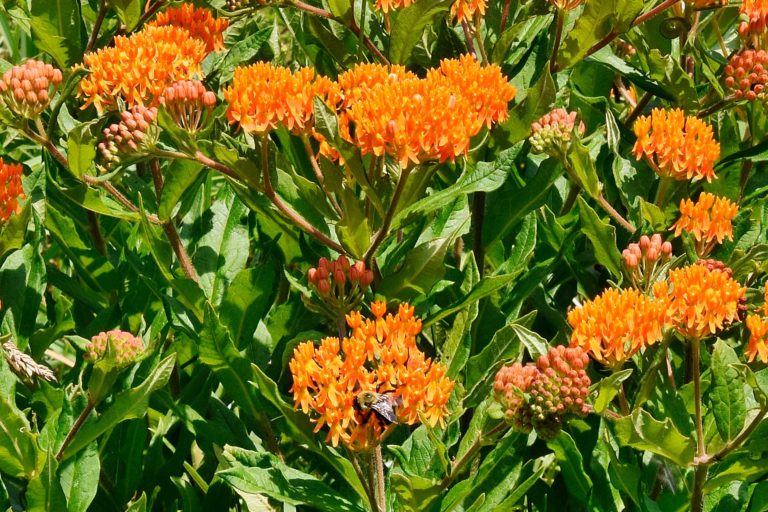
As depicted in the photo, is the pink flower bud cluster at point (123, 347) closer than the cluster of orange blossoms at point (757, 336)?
No

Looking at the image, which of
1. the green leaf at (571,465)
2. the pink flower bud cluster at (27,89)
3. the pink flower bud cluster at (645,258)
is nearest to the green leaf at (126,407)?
the pink flower bud cluster at (27,89)

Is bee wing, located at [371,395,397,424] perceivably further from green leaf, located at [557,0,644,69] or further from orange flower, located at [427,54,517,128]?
green leaf, located at [557,0,644,69]

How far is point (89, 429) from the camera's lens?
109 inches

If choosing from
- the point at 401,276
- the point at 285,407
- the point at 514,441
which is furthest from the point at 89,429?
the point at 514,441

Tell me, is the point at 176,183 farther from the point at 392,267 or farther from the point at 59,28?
the point at 59,28

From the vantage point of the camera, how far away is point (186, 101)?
9.32 ft

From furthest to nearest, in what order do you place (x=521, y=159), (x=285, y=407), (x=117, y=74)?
1. (x=521, y=159)
2. (x=117, y=74)
3. (x=285, y=407)

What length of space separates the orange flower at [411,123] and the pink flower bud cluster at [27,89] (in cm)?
91

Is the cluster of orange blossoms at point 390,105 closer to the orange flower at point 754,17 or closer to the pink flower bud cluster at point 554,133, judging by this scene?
the pink flower bud cluster at point 554,133

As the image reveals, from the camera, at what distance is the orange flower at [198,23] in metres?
3.40

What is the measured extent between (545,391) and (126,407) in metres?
1.00

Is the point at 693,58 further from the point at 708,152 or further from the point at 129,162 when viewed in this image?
the point at 129,162

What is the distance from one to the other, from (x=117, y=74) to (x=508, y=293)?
1232mm

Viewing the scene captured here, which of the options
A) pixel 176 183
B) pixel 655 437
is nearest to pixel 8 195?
pixel 176 183
